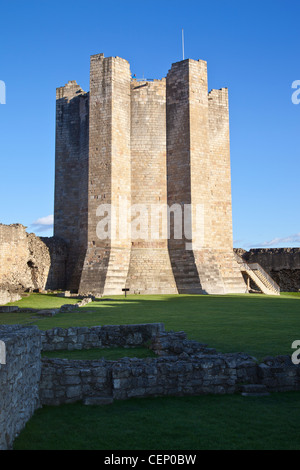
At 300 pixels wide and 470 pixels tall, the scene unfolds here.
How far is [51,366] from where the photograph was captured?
516 centimetres

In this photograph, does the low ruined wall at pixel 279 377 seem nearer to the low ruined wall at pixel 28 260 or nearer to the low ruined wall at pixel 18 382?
the low ruined wall at pixel 18 382

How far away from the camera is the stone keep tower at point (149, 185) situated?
21.2m

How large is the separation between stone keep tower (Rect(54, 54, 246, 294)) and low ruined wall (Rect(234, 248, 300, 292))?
4057 millimetres

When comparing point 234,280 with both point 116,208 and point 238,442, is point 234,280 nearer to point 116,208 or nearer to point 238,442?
point 116,208

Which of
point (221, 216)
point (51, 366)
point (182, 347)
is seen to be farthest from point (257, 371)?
point (221, 216)

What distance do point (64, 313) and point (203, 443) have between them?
29.0 ft

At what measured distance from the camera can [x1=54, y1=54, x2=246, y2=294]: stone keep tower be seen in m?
21.2

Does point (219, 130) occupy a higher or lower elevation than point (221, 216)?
higher

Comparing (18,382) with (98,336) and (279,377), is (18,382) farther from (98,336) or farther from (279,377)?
(98,336)

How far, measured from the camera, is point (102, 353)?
6922 mm

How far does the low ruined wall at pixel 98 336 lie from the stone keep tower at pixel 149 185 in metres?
12.6

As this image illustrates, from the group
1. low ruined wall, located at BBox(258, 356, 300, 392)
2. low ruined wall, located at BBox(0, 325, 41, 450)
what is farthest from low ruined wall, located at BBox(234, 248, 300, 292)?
low ruined wall, located at BBox(0, 325, 41, 450)

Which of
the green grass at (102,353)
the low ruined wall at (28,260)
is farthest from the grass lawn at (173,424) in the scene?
the low ruined wall at (28,260)
